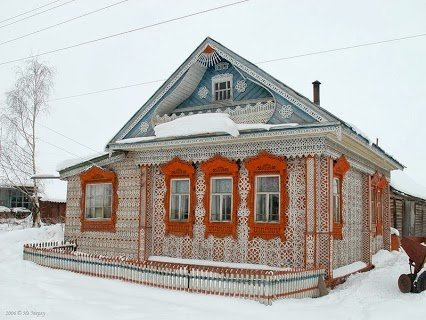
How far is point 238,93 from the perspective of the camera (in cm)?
1488

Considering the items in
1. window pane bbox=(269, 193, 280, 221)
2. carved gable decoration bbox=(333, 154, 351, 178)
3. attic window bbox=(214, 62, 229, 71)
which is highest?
attic window bbox=(214, 62, 229, 71)

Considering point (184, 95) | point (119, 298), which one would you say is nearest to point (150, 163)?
point (184, 95)

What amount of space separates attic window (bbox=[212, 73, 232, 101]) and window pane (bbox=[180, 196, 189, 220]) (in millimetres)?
3490

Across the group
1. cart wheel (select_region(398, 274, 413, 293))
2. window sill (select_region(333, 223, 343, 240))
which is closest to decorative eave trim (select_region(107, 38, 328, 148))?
window sill (select_region(333, 223, 343, 240))

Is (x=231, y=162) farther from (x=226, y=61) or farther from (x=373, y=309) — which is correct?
(x=373, y=309)

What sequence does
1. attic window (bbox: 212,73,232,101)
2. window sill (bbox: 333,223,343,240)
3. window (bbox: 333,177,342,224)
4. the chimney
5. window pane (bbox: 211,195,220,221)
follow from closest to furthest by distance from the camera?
window sill (bbox: 333,223,343,240)
window (bbox: 333,177,342,224)
window pane (bbox: 211,195,220,221)
attic window (bbox: 212,73,232,101)
the chimney

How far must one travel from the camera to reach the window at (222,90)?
15.2 meters

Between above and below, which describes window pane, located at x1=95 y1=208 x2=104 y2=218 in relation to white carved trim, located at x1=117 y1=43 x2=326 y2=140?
below

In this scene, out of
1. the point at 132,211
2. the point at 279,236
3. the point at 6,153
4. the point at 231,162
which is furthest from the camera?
the point at 6,153

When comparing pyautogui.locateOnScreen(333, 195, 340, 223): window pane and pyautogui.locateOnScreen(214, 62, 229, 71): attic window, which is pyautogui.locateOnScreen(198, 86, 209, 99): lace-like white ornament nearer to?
pyautogui.locateOnScreen(214, 62, 229, 71): attic window

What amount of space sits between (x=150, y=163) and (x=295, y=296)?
7.31 meters

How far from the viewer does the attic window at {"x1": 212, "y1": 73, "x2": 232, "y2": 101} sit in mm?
15180

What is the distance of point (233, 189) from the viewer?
1438cm

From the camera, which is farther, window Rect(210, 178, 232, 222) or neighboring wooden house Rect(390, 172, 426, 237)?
neighboring wooden house Rect(390, 172, 426, 237)
